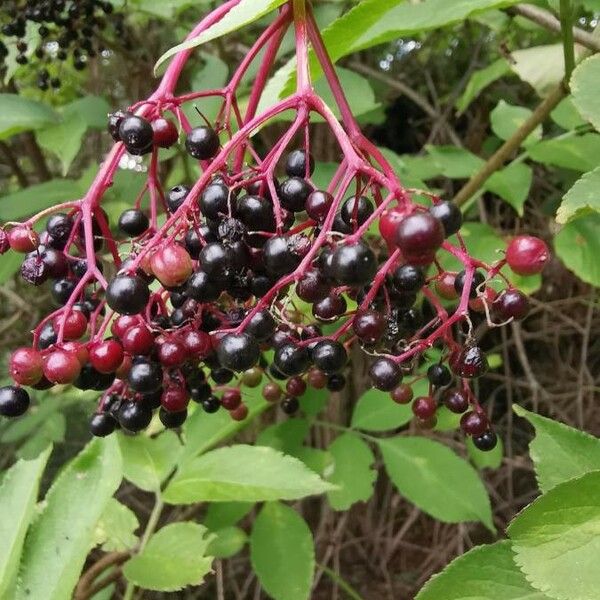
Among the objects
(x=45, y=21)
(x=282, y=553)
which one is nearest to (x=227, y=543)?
(x=282, y=553)

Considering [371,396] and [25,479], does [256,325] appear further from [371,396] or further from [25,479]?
[371,396]

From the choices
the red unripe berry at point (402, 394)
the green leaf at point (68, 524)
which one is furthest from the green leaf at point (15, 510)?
the red unripe berry at point (402, 394)

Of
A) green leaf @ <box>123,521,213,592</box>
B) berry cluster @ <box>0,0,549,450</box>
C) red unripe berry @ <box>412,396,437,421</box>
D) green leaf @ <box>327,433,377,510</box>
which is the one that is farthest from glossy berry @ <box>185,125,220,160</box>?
green leaf @ <box>327,433,377,510</box>

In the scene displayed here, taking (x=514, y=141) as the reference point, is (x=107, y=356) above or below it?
above

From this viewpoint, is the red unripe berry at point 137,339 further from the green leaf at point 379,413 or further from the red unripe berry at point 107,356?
the green leaf at point 379,413

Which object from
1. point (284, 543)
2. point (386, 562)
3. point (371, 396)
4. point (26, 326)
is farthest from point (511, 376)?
point (26, 326)

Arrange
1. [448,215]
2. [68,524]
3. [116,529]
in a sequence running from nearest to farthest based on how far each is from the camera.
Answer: [448,215]
[68,524]
[116,529]

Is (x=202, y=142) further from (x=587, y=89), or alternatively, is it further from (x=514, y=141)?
(x=514, y=141)

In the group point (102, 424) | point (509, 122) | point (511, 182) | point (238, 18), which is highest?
point (238, 18)
